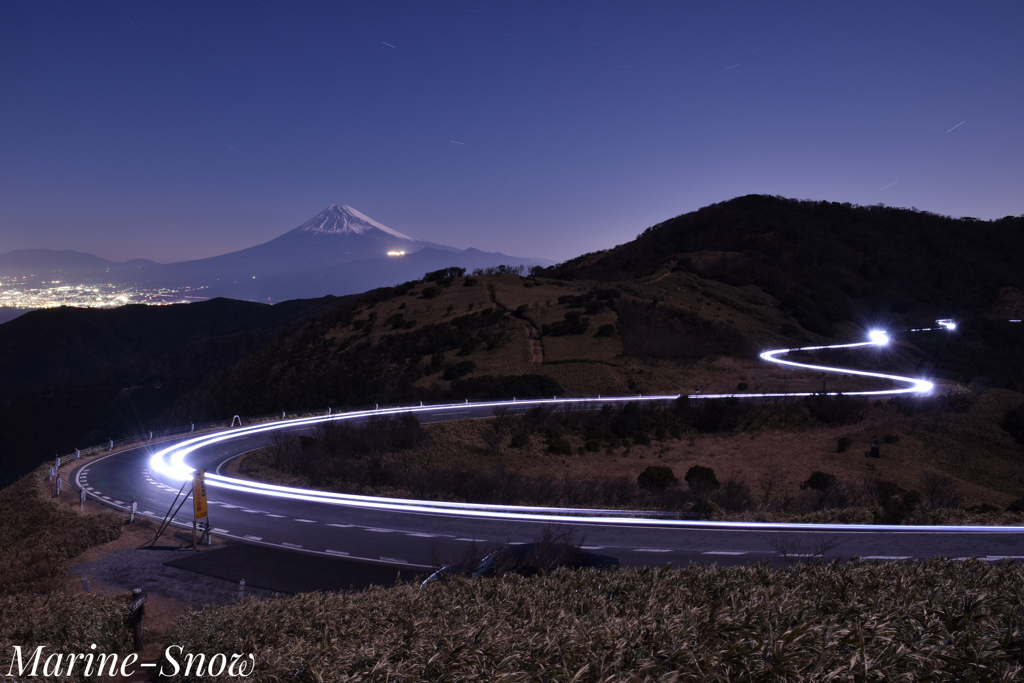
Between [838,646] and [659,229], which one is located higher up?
[659,229]

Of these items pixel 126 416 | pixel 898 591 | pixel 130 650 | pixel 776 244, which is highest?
pixel 776 244

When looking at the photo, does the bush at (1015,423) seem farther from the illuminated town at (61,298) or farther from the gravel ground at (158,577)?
the illuminated town at (61,298)

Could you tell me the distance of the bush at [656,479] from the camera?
75.0ft

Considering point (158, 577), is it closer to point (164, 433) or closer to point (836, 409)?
point (164, 433)

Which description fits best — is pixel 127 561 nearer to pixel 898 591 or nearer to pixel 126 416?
pixel 898 591

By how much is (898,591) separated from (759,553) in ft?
25.6

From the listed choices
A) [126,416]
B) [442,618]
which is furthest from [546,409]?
[126,416]

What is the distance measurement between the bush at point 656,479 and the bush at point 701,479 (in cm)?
69

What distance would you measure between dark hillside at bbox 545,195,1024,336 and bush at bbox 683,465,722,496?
48.2 metres

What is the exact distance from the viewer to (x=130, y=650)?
6977 mm

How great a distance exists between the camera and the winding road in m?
11.5

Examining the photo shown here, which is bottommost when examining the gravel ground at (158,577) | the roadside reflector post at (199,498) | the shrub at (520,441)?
the shrub at (520,441)

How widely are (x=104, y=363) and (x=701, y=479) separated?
137117 mm

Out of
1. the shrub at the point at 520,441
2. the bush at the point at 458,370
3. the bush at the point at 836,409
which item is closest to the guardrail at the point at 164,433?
the bush at the point at 458,370
